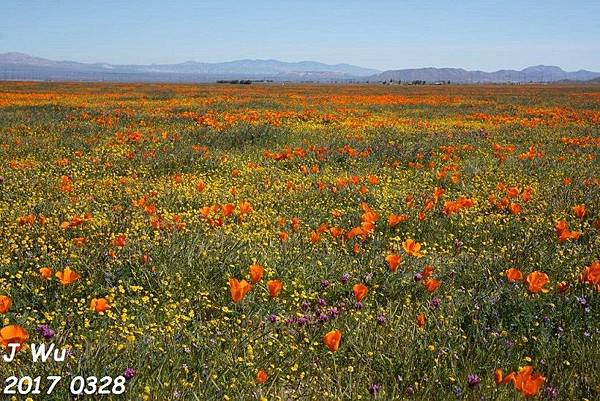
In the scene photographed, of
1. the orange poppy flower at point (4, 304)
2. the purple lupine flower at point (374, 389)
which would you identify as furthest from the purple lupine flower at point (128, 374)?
the purple lupine flower at point (374, 389)

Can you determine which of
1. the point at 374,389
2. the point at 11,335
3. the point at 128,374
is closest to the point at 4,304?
the point at 11,335

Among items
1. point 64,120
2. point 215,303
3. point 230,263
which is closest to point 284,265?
point 230,263

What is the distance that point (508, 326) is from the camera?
11.2 feet

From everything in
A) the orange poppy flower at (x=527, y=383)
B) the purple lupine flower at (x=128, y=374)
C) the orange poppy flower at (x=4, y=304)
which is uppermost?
the orange poppy flower at (x=4, y=304)

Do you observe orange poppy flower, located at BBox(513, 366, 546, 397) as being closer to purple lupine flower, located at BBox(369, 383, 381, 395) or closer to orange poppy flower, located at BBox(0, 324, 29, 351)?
purple lupine flower, located at BBox(369, 383, 381, 395)

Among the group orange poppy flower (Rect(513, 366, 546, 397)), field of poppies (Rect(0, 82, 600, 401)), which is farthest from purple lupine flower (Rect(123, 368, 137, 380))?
orange poppy flower (Rect(513, 366, 546, 397))

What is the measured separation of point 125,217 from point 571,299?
14.4 ft

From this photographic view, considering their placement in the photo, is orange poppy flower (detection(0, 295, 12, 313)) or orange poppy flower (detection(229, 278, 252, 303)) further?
orange poppy flower (detection(229, 278, 252, 303))

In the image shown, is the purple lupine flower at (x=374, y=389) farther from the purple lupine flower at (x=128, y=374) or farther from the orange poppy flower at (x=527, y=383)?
the purple lupine flower at (x=128, y=374)

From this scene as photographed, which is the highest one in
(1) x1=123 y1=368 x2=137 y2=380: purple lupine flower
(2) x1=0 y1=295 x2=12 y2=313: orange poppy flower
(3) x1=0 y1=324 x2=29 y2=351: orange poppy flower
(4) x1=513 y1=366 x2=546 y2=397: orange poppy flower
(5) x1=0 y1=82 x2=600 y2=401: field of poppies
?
(3) x1=0 y1=324 x2=29 y2=351: orange poppy flower

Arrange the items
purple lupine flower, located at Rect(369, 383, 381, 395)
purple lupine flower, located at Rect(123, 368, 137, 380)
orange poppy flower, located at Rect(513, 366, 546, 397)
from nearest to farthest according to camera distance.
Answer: orange poppy flower, located at Rect(513, 366, 546, 397) < purple lupine flower, located at Rect(123, 368, 137, 380) < purple lupine flower, located at Rect(369, 383, 381, 395)

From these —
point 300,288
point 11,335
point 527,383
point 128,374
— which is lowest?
point 300,288

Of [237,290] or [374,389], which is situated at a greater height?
[237,290]

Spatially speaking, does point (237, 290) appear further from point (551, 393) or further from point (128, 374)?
point (551, 393)
